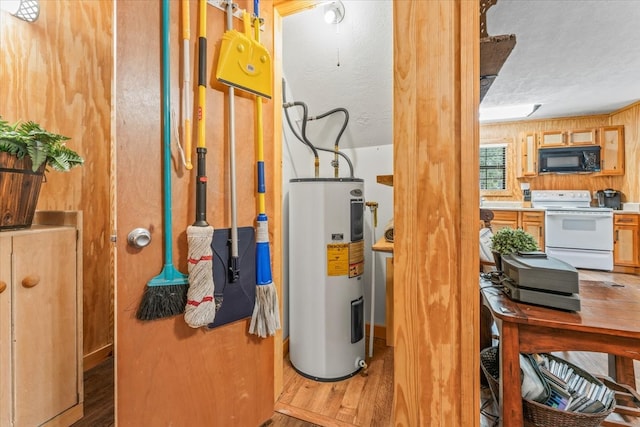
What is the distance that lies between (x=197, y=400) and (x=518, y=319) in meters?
1.25

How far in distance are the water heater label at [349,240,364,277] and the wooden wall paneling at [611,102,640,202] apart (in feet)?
16.9

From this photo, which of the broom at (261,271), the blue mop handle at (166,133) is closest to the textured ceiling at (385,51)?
the broom at (261,271)

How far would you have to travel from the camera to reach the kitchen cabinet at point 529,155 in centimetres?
479

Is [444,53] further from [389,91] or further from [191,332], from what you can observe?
A: [191,332]

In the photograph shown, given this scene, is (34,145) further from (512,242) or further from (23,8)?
(512,242)

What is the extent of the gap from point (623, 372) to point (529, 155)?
14.4 ft

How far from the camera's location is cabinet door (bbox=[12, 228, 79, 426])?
45.7 inches

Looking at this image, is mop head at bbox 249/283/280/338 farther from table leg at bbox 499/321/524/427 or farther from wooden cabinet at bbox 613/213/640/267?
wooden cabinet at bbox 613/213/640/267

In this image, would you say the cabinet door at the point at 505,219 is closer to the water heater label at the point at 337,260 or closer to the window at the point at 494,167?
the window at the point at 494,167

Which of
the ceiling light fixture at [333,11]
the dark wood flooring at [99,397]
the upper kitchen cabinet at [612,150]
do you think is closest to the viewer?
the dark wood flooring at [99,397]

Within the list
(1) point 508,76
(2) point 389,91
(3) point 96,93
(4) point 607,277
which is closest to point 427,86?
(2) point 389,91

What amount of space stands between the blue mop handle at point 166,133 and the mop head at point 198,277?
0.07 meters

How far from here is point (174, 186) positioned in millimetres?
1068

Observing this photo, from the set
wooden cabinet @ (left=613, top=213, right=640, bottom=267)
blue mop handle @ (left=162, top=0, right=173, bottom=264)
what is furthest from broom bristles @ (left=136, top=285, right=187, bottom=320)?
wooden cabinet @ (left=613, top=213, right=640, bottom=267)
